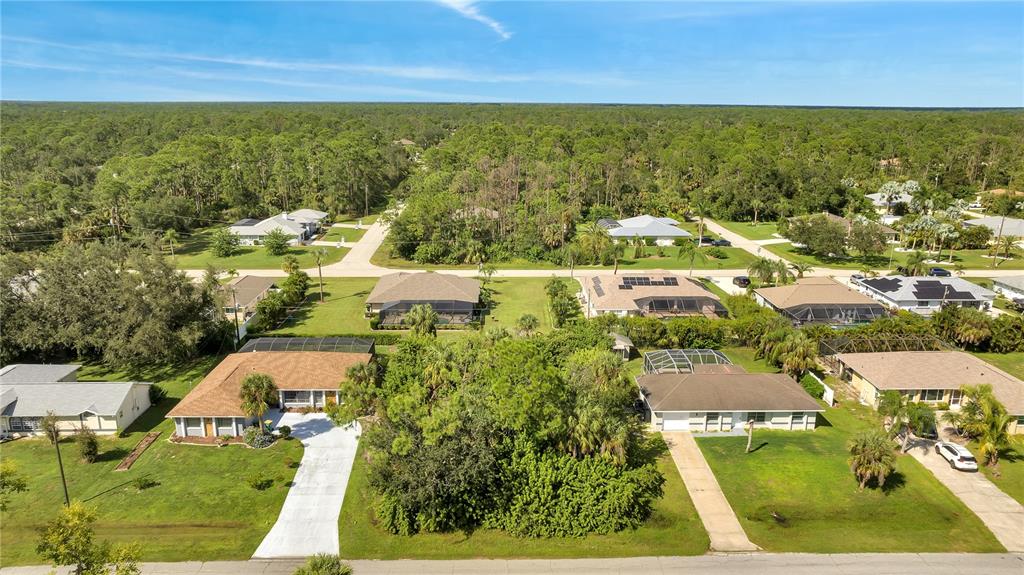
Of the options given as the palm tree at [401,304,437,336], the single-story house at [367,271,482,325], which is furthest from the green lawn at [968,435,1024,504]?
the single-story house at [367,271,482,325]

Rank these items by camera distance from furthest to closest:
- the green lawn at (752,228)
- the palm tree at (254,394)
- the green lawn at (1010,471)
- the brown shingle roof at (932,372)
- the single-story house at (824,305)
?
the green lawn at (752,228) < the single-story house at (824,305) < the brown shingle roof at (932,372) < the palm tree at (254,394) < the green lawn at (1010,471)

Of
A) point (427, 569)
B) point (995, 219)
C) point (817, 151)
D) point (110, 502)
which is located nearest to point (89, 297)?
point (110, 502)

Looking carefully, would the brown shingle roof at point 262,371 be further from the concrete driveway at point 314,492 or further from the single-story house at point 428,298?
the single-story house at point 428,298

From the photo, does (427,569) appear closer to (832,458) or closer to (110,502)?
(110,502)

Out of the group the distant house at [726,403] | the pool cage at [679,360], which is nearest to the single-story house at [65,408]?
the distant house at [726,403]

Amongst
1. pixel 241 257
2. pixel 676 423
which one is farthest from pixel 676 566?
pixel 241 257
